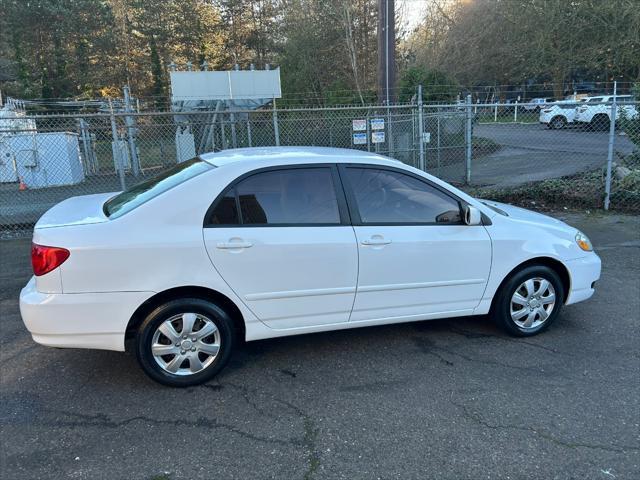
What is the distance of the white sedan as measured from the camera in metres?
3.26

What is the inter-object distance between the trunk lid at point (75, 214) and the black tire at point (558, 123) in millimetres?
19997

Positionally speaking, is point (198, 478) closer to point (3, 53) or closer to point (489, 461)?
point (489, 461)

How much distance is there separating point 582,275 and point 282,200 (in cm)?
262

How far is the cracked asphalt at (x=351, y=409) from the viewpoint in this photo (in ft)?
8.98

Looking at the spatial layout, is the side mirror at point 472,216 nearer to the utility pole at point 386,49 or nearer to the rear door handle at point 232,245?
the rear door handle at point 232,245

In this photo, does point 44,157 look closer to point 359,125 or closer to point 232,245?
point 359,125

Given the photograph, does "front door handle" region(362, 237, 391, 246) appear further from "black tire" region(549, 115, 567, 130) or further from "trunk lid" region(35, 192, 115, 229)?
"black tire" region(549, 115, 567, 130)

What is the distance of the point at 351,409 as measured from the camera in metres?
3.25

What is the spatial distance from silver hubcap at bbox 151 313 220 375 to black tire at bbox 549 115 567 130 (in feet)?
66.2

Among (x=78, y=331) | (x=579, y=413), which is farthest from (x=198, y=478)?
(x=579, y=413)

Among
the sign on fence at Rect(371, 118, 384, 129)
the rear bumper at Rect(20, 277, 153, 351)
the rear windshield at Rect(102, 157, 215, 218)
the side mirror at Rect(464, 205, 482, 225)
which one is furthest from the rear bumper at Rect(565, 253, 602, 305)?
the sign on fence at Rect(371, 118, 384, 129)

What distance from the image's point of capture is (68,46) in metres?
38.2

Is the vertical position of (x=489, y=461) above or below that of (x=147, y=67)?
below

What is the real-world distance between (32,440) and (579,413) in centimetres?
324
